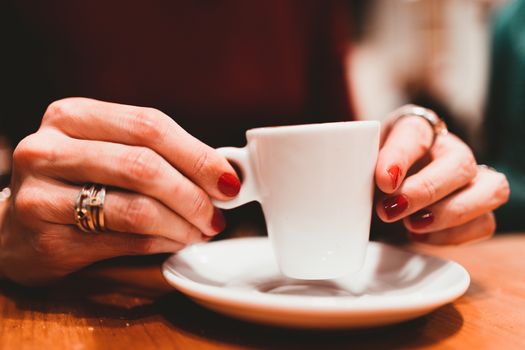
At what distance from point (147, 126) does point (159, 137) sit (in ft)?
0.06

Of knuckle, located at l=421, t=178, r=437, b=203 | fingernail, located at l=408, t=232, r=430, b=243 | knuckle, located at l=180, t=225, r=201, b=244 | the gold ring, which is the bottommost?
fingernail, located at l=408, t=232, r=430, b=243

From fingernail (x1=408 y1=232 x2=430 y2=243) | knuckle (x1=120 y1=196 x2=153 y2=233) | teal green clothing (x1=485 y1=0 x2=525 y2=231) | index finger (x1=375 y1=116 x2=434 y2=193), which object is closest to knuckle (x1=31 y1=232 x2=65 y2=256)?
knuckle (x1=120 y1=196 x2=153 y2=233)

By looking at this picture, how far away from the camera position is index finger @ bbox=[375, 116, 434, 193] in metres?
0.50

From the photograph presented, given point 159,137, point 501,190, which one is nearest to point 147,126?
point 159,137

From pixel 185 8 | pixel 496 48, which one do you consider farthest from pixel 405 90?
pixel 185 8

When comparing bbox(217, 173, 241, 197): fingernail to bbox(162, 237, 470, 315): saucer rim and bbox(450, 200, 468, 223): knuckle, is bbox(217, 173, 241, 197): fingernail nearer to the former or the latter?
bbox(162, 237, 470, 315): saucer rim

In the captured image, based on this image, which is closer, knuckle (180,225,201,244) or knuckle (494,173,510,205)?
knuckle (180,225,201,244)

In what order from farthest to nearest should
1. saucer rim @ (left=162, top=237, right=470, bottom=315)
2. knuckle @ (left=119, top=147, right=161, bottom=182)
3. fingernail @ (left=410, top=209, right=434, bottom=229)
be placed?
fingernail @ (left=410, top=209, right=434, bottom=229), knuckle @ (left=119, top=147, right=161, bottom=182), saucer rim @ (left=162, top=237, right=470, bottom=315)

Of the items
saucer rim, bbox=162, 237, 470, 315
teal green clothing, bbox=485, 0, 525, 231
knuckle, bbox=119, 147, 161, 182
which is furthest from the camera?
teal green clothing, bbox=485, 0, 525, 231

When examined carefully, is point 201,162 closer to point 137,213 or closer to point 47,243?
point 137,213

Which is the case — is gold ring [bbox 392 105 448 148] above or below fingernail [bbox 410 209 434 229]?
above

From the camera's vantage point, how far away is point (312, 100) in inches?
57.4

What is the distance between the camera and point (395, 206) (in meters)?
0.53

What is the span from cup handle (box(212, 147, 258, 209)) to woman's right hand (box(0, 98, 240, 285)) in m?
0.01
